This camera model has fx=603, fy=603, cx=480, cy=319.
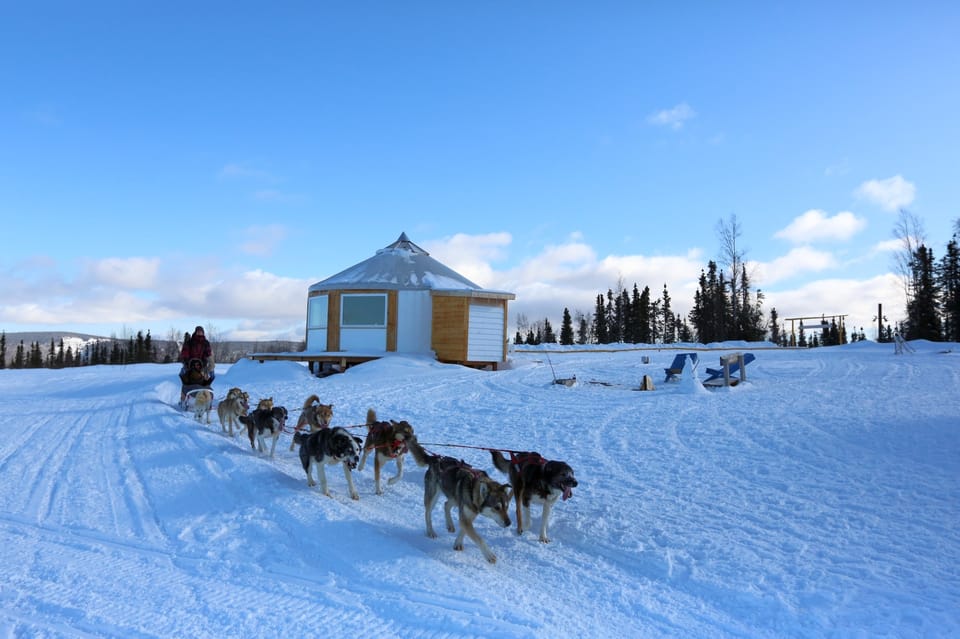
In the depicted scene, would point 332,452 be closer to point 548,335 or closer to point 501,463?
point 501,463

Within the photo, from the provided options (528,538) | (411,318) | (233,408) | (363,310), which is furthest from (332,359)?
(528,538)

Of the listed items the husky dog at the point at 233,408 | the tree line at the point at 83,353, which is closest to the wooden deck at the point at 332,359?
the husky dog at the point at 233,408

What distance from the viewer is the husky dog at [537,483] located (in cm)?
479

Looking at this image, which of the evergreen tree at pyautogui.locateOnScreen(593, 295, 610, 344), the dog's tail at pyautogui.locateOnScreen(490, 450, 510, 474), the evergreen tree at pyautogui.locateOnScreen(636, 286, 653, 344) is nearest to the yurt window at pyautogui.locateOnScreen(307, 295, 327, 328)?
the dog's tail at pyautogui.locateOnScreen(490, 450, 510, 474)

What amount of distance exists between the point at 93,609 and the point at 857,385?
1496cm

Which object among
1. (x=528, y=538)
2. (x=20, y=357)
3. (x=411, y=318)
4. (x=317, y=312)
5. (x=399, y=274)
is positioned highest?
(x=399, y=274)

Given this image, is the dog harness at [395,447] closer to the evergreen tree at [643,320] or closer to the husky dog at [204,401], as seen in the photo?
the husky dog at [204,401]

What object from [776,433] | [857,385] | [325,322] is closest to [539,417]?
[776,433]

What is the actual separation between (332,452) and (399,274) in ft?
56.6

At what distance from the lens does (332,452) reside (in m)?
6.08

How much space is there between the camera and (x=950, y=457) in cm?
706

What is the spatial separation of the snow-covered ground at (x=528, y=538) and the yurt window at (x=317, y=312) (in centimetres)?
1243

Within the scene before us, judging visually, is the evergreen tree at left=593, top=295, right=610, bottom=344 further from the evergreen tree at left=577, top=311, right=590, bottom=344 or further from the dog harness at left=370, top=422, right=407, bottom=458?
the dog harness at left=370, top=422, right=407, bottom=458

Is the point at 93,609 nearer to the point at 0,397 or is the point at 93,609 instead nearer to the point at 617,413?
the point at 617,413
